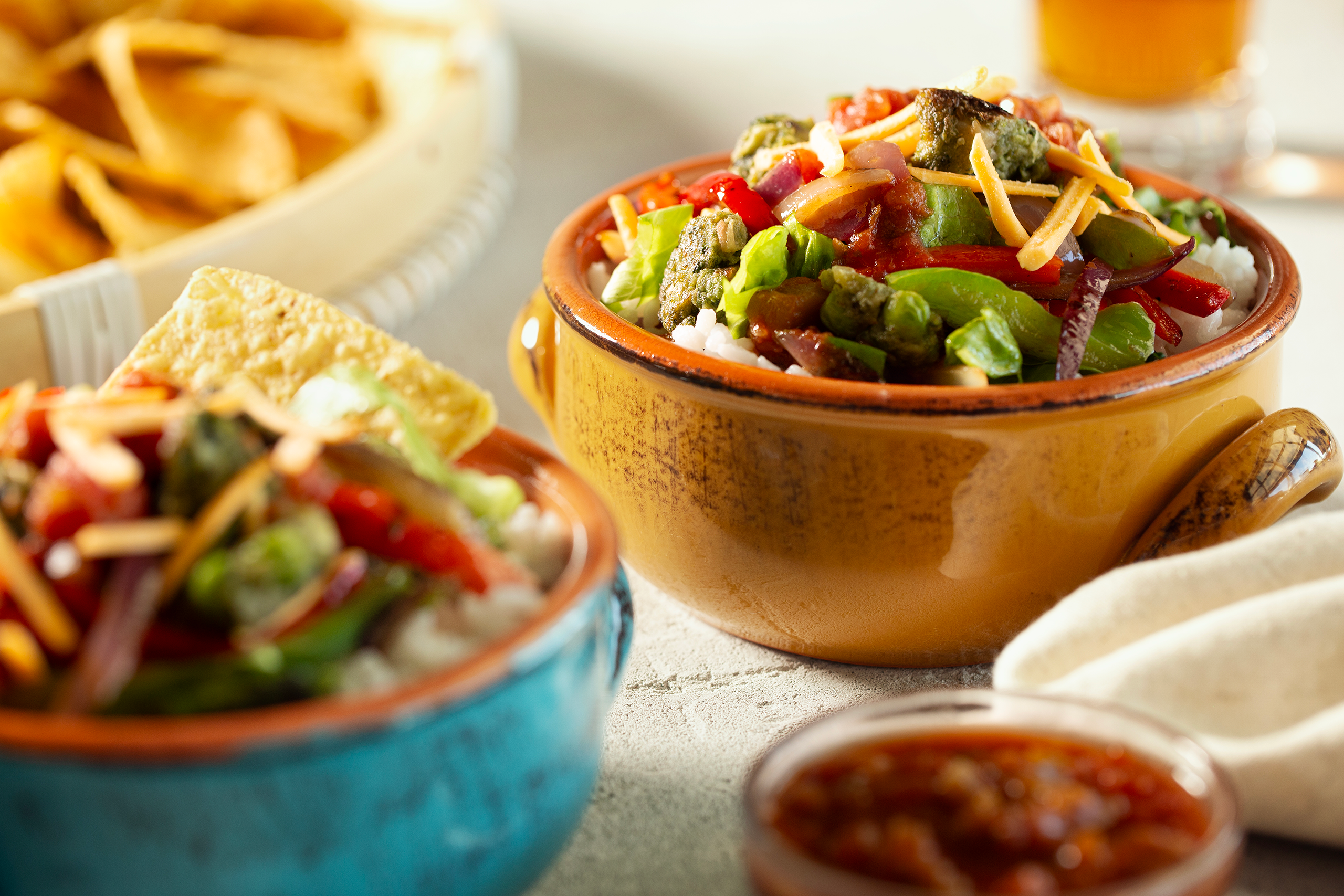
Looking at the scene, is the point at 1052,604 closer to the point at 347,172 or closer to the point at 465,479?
the point at 465,479

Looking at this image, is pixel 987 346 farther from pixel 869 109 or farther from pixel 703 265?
pixel 869 109

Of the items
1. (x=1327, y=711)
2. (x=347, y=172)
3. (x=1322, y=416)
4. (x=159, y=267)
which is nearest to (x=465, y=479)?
(x=1327, y=711)

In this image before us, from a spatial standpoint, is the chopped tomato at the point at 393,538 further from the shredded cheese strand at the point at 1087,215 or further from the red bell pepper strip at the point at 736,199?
the shredded cheese strand at the point at 1087,215

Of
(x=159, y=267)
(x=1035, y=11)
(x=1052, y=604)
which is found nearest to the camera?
(x=1052, y=604)

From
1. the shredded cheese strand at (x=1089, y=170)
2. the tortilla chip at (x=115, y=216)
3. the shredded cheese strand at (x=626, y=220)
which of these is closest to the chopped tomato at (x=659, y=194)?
the shredded cheese strand at (x=626, y=220)

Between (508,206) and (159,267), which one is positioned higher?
(159,267)

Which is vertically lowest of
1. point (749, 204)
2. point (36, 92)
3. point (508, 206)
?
point (508, 206)

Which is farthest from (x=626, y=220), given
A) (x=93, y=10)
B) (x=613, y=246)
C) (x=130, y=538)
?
(x=93, y=10)
